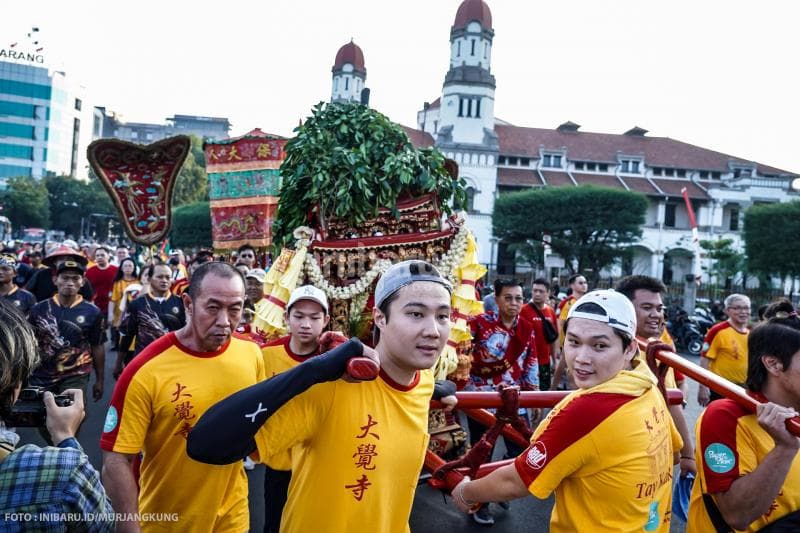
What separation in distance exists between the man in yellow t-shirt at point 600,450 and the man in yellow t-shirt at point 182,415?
1.20 metres

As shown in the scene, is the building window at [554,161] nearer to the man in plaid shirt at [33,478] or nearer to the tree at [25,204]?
the tree at [25,204]

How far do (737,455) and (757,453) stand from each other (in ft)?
0.24

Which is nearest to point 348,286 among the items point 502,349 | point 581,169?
point 502,349

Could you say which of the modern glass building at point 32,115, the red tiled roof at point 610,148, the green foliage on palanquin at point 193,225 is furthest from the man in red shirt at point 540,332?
the modern glass building at point 32,115

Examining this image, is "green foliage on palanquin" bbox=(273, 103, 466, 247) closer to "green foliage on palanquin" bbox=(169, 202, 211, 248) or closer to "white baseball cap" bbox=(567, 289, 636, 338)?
"white baseball cap" bbox=(567, 289, 636, 338)

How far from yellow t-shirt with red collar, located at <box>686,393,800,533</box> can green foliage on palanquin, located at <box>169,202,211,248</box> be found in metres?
47.0

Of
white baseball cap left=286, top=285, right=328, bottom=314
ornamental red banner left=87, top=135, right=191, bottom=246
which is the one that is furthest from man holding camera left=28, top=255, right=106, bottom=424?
white baseball cap left=286, top=285, right=328, bottom=314

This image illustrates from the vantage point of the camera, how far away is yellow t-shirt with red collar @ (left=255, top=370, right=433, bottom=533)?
2.00 meters

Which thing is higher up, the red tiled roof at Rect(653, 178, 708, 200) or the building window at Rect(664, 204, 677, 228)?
the red tiled roof at Rect(653, 178, 708, 200)

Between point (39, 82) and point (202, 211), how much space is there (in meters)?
28.9

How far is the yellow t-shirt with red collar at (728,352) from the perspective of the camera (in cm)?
649

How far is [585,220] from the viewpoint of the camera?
37.1m

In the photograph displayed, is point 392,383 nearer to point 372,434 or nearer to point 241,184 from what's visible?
point 372,434

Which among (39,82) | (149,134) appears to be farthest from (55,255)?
(149,134)
